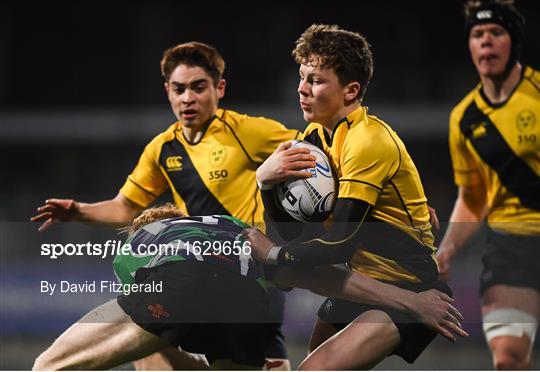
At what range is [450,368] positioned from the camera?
7578mm

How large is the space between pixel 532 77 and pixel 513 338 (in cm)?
130

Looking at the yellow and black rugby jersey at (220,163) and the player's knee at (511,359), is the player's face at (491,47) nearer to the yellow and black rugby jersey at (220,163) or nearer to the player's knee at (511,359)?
the yellow and black rugby jersey at (220,163)

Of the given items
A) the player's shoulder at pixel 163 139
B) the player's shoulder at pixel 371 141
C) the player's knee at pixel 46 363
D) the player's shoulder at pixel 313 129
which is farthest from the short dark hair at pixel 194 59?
the player's knee at pixel 46 363

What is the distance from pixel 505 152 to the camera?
435 cm

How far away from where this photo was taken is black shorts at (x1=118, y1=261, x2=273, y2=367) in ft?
10.4

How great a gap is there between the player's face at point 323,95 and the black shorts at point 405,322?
64 cm

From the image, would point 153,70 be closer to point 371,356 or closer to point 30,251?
point 30,251

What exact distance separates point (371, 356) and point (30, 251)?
5.55 feet

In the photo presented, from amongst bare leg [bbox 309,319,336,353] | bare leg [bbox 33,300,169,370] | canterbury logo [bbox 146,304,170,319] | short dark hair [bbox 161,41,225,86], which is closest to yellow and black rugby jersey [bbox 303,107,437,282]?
bare leg [bbox 309,319,336,353]

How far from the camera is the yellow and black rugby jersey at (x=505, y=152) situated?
14.1 feet

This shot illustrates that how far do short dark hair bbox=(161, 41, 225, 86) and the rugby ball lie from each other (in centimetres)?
108

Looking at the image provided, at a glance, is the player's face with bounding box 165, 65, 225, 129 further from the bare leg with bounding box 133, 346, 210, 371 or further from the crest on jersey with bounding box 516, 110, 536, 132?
the crest on jersey with bounding box 516, 110, 536, 132

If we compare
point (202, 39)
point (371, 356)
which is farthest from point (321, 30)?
point (202, 39)

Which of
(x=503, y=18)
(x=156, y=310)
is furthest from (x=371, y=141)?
(x=503, y=18)
